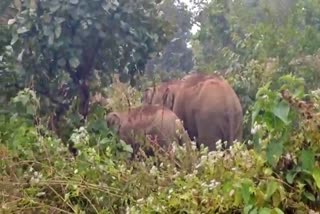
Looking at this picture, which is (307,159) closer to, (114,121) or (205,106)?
(114,121)

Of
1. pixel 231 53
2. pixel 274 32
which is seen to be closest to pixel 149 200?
pixel 274 32

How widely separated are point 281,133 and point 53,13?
12.5 feet

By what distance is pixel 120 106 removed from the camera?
26.9 ft

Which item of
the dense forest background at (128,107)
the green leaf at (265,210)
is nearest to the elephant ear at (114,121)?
the dense forest background at (128,107)

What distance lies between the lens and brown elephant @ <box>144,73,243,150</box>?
7.75m

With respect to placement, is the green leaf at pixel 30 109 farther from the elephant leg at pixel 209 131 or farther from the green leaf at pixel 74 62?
the elephant leg at pixel 209 131

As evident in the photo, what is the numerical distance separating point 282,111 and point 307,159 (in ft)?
0.70

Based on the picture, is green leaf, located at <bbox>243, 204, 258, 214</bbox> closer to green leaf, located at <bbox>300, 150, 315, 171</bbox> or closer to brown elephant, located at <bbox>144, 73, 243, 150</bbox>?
green leaf, located at <bbox>300, 150, 315, 171</bbox>

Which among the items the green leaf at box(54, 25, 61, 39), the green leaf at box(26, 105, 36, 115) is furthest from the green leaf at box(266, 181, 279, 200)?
the green leaf at box(54, 25, 61, 39)

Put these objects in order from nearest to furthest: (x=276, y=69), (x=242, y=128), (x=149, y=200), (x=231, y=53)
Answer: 1. (x=149, y=200)
2. (x=242, y=128)
3. (x=276, y=69)
4. (x=231, y=53)

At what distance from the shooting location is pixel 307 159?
3154 millimetres

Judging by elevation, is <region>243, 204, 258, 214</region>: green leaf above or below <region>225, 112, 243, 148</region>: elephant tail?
above

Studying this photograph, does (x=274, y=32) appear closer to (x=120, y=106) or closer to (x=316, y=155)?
(x=120, y=106)

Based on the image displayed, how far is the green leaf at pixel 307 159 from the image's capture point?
3148mm
